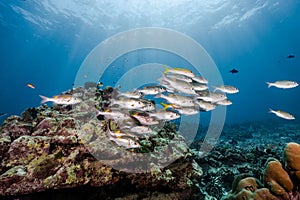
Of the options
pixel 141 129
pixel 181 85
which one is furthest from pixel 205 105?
pixel 141 129

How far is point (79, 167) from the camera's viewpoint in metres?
3.69

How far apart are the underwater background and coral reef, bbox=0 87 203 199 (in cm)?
2

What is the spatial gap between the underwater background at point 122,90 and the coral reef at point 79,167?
0.02m

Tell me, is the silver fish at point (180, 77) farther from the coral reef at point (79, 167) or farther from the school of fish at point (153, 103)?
the coral reef at point (79, 167)

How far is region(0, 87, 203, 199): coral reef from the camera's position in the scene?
3.42 meters

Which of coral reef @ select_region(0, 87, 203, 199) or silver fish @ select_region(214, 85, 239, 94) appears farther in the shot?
silver fish @ select_region(214, 85, 239, 94)

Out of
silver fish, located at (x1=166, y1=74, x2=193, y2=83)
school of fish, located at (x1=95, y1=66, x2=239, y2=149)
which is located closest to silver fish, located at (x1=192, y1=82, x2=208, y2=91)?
school of fish, located at (x1=95, y1=66, x2=239, y2=149)

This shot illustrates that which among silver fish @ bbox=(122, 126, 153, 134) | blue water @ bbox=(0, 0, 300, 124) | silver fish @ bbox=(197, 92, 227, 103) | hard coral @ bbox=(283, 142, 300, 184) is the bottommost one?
hard coral @ bbox=(283, 142, 300, 184)

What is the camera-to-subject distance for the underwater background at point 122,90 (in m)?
3.72

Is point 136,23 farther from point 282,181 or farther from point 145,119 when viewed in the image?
point 282,181

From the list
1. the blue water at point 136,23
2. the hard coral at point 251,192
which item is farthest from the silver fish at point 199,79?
the blue water at point 136,23

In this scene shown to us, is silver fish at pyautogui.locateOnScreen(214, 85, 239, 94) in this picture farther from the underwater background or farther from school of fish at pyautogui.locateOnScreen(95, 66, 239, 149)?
the underwater background

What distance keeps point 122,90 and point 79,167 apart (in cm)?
489

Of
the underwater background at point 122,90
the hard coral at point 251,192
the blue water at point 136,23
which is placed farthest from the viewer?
the blue water at point 136,23
